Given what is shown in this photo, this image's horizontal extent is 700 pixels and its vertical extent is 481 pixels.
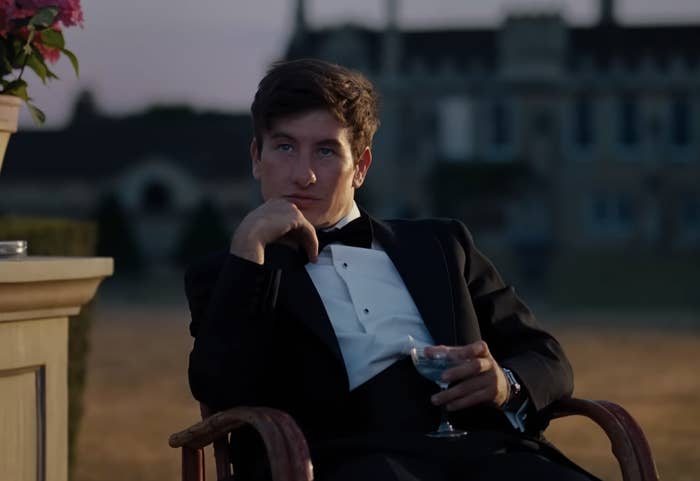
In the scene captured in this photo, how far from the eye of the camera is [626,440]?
358 cm

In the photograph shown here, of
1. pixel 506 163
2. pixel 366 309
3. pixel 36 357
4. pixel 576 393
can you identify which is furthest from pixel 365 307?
pixel 506 163

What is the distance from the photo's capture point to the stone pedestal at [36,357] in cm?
351

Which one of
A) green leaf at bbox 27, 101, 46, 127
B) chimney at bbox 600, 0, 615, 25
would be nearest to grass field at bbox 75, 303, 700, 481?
green leaf at bbox 27, 101, 46, 127

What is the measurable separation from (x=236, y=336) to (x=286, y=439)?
340 millimetres

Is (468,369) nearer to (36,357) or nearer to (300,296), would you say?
(300,296)

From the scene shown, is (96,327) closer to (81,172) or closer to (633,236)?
(633,236)

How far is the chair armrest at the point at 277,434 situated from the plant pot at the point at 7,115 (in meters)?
0.94

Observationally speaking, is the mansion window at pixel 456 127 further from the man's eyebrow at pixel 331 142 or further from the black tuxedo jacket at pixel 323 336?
the man's eyebrow at pixel 331 142

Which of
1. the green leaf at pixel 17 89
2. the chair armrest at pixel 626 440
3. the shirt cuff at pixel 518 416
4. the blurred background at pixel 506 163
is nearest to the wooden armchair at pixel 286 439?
the chair armrest at pixel 626 440

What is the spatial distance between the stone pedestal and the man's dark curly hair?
1.97ft

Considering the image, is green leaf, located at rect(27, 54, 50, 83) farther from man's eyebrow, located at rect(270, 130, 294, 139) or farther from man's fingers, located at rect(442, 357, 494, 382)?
man's fingers, located at rect(442, 357, 494, 382)

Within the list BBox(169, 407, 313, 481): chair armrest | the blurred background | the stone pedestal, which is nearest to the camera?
BBox(169, 407, 313, 481): chair armrest

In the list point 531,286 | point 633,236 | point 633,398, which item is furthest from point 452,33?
point 633,398

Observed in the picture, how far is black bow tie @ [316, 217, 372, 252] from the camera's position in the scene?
3.80 metres
